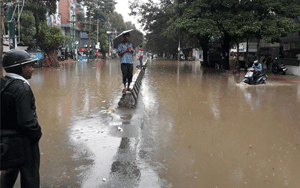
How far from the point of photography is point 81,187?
10.6ft

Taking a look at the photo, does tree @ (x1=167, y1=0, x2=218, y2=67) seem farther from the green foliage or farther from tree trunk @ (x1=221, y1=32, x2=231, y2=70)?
the green foliage

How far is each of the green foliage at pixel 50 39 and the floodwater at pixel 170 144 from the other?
19360 millimetres

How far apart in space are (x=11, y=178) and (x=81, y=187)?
956mm

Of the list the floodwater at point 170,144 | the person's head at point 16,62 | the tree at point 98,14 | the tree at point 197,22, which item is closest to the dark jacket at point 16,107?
the person's head at point 16,62

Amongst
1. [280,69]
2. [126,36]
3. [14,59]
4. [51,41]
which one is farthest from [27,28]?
[14,59]

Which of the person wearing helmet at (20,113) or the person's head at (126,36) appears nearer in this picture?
the person wearing helmet at (20,113)

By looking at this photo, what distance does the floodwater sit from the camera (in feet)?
11.5

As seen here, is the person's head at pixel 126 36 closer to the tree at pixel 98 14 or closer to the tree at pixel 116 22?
the tree at pixel 98 14

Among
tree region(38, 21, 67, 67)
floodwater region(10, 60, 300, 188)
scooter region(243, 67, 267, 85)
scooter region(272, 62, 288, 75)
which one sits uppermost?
tree region(38, 21, 67, 67)

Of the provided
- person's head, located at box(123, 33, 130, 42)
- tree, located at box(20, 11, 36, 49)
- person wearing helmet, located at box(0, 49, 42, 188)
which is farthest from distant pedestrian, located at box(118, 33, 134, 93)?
tree, located at box(20, 11, 36, 49)

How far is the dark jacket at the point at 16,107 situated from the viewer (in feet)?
7.06

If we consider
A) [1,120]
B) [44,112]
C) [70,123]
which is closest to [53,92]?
[44,112]

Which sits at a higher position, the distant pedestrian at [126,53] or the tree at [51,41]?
the tree at [51,41]

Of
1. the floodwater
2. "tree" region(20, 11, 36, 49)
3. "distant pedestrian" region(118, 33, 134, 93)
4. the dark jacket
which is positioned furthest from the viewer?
"tree" region(20, 11, 36, 49)
